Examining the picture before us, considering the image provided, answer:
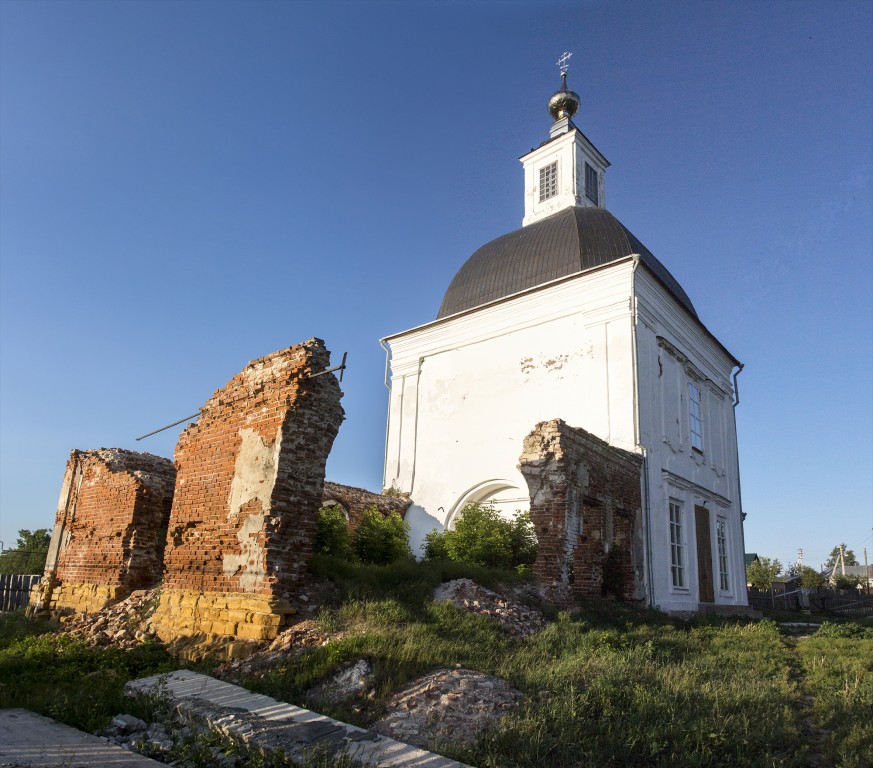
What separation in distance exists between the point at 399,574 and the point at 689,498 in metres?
9.54

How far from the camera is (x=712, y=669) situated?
730 cm

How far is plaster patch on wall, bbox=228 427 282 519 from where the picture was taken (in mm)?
7875

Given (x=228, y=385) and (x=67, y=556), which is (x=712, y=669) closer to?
(x=228, y=385)

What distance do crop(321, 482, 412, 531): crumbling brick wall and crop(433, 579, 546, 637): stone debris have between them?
685 cm

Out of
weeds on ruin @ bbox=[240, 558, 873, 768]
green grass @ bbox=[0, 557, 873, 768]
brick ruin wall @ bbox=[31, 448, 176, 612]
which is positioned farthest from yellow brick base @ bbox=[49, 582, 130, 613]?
weeds on ruin @ bbox=[240, 558, 873, 768]

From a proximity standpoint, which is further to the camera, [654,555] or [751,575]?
[751,575]

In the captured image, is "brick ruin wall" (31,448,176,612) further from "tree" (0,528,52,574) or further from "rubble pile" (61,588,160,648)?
"tree" (0,528,52,574)

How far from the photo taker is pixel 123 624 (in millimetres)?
8734

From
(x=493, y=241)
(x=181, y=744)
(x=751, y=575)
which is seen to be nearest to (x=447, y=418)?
(x=493, y=241)

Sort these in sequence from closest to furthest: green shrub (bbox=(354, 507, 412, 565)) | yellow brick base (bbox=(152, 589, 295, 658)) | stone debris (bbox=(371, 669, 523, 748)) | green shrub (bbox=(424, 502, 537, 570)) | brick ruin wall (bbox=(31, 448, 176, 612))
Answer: stone debris (bbox=(371, 669, 523, 748)) < yellow brick base (bbox=(152, 589, 295, 658)) < brick ruin wall (bbox=(31, 448, 176, 612)) < green shrub (bbox=(354, 507, 412, 565)) < green shrub (bbox=(424, 502, 537, 570))

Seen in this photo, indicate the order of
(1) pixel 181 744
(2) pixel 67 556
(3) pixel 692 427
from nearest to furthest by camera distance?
(1) pixel 181 744 < (2) pixel 67 556 < (3) pixel 692 427

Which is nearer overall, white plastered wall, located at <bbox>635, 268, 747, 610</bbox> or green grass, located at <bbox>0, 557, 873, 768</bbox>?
green grass, located at <bbox>0, 557, 873, 768</bbox>

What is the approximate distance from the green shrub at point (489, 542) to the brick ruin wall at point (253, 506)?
5.23 metres

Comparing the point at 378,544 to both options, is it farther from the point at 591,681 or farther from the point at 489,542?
the point at 591,681
